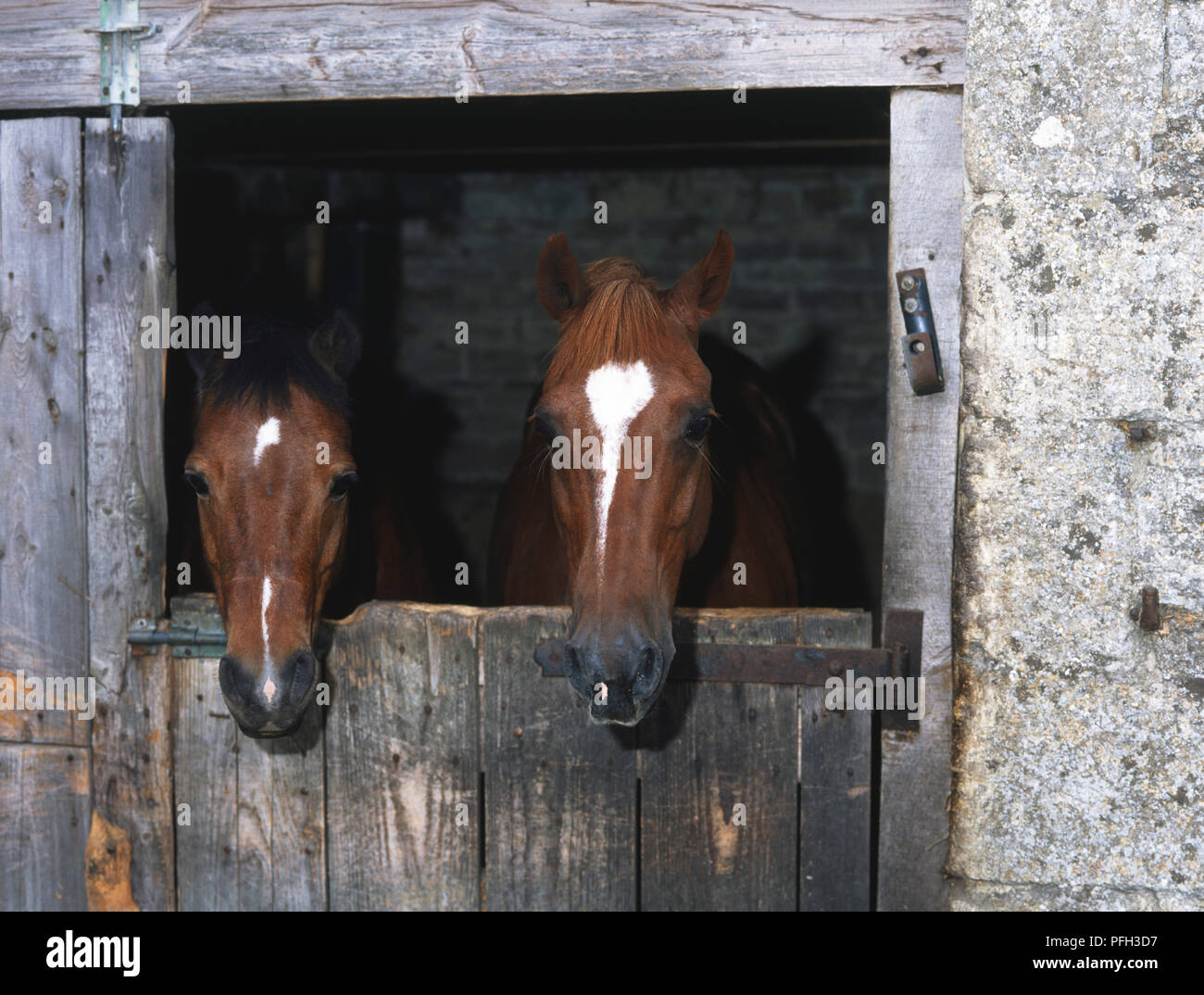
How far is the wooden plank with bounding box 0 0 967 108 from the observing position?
2373 millimetres

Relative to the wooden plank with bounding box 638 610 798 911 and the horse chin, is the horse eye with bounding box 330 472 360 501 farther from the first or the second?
the wooden plank with bounding box 638 610 798 911

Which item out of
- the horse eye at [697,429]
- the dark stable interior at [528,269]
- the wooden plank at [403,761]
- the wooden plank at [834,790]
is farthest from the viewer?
the dark stable interior at [528,269]

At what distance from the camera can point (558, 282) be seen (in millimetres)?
2615

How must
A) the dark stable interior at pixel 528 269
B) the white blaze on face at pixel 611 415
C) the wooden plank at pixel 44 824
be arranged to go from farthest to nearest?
the dark stable interior at pixel 528 269 < the wooden plank at pixel 44 824 < the white blaze on face at pixel 611 415

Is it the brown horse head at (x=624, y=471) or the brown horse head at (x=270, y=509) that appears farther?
the brown horse head at (x=270, y=509)

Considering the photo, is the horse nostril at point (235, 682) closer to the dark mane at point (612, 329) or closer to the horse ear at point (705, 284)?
the dark mane at point (612, 329)

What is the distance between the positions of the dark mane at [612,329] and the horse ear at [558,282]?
0.07m

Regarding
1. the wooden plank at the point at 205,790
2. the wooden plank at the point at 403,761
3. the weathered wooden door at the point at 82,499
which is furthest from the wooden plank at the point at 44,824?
the wooden plank at the point at 403,761

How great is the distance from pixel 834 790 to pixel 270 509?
56.5 inches

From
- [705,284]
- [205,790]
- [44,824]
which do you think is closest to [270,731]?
[205,790]

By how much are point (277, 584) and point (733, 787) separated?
44.9 inches

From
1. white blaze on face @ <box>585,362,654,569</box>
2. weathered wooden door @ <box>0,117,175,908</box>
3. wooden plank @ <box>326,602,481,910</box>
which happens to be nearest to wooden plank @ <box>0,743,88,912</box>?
weathered wooden door @ <box>0,117,175,908</box>

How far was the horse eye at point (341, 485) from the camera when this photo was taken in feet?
8.54

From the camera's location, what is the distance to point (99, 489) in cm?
268
